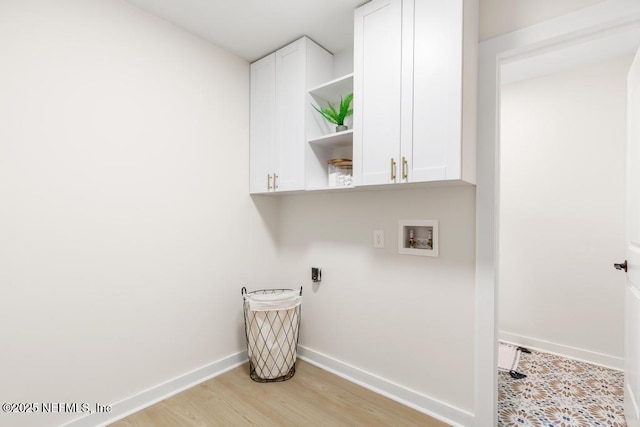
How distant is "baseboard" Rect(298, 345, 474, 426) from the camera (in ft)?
5.35

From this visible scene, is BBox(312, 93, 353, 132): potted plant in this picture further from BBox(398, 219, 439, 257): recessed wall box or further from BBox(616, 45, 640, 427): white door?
BBox(616, 45, 640, 427): white door

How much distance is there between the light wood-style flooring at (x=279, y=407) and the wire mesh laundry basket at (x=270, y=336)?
0.07 metres

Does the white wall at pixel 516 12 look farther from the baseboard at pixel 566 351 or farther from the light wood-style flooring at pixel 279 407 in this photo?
the baseboard at pixel 566 351

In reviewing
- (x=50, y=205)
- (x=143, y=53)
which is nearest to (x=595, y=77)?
(x=143, y=53)

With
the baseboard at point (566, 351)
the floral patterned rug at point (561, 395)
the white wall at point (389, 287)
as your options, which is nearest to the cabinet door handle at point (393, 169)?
the white wall at point (389, 287)

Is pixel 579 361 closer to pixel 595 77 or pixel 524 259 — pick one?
pixel 524 259

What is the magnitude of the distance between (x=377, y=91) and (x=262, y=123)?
3.18 feet

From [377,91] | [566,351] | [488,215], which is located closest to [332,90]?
[377,91]

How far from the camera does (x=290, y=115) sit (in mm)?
2070

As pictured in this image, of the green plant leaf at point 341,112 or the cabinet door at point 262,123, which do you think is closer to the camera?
the green plant leaf at point 341,112

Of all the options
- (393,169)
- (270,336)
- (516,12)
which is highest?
(516,12)

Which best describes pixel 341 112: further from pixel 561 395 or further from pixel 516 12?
pixel 561 395

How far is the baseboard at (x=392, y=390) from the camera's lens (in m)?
1.63

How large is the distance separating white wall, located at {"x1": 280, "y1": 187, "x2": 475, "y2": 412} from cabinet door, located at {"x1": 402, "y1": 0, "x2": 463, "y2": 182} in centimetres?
33
